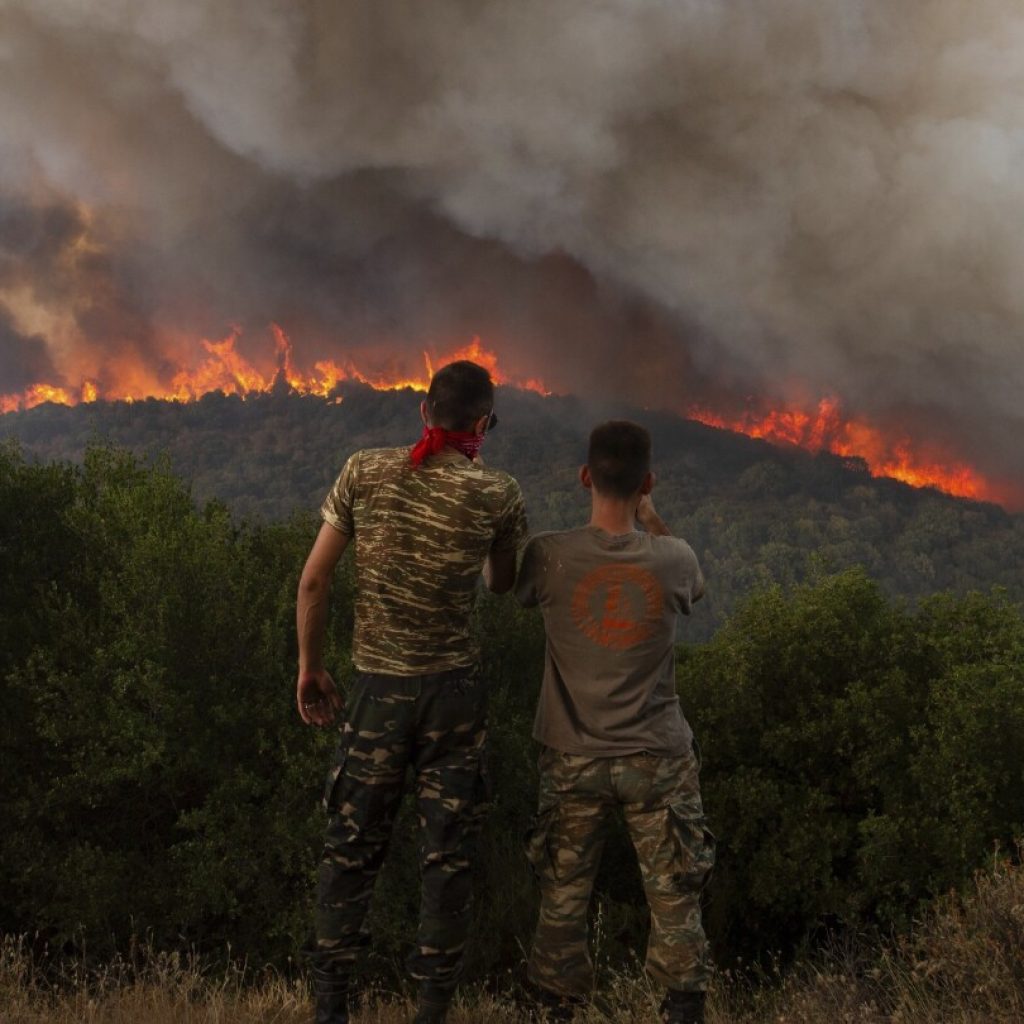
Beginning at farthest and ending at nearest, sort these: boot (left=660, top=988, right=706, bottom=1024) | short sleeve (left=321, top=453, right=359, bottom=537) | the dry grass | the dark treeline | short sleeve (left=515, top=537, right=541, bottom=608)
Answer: the dark treeline < the dry grass < short sleeve (left=515, top=537, right=541, bottom=608) < boot (left=660, top=988, right=706, bottom=1024) < short sleeve (left=321, top=453, right=359, bottom=537)

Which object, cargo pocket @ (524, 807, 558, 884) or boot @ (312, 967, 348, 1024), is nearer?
boot @ (312, 967, 348, 1024)

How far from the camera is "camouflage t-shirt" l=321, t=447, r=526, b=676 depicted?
464 centimetres

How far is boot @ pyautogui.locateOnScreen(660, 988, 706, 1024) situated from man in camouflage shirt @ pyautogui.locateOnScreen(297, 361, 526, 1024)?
3.78ft

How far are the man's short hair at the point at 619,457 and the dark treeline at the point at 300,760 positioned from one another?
1872 cm

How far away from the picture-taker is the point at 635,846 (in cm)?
476

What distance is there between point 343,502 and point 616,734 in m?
1.84

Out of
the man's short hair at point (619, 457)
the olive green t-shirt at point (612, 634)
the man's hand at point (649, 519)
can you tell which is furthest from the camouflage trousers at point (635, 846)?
the man's short hair at point (619, 457)

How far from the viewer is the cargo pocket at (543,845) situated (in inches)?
193

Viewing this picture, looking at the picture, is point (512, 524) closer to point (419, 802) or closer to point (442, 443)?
point (442, 443)

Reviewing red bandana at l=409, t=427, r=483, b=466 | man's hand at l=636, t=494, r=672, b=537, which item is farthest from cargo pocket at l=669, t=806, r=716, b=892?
red bandana at l=409, t=427, r=483, b=466

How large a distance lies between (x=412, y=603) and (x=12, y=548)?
1255 inches

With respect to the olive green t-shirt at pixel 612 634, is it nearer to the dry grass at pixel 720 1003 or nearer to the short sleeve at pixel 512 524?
the short sleeve at pixel 512 524

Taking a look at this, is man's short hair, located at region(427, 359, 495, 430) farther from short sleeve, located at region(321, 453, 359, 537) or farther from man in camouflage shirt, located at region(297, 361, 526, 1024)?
short sleeve, located at region(321, 453, 359, 537)

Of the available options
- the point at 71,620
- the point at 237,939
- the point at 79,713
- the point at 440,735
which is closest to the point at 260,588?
the point at 71,620
